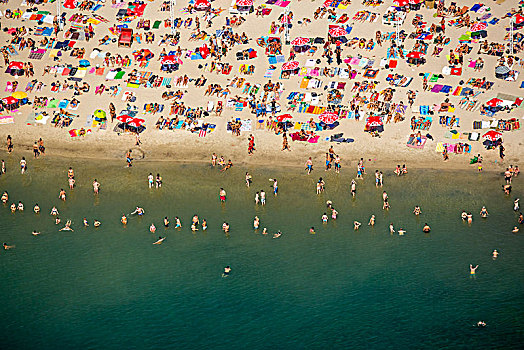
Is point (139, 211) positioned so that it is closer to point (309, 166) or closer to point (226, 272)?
point (226, 272)

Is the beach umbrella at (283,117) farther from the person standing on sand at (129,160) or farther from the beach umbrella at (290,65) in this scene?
the person standing on sand at (129,160)

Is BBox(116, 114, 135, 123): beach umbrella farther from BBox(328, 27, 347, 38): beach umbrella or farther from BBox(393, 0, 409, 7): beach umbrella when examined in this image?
BBox(393, 0, 409, 7): beach umbrella

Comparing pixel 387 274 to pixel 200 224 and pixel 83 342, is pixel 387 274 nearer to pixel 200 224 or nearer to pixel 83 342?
pixel 200 224

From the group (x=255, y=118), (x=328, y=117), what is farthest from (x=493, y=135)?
(x=255, y=118)

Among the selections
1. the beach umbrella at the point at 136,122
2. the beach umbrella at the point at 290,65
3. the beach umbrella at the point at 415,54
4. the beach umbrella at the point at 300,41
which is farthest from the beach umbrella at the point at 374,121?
the beach umbrella at the point at 136,122

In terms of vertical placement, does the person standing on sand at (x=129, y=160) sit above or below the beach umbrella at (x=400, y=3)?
below

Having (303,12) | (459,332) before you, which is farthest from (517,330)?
(303,12)

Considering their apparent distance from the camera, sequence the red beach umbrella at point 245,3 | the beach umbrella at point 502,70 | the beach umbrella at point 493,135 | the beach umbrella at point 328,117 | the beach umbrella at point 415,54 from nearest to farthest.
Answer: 1. the beach umbrella at point 493,135
2. the beach umbrella at point 328,117
3. the beach umbrella at point 502,70
4. the beach umbrella at point 415,54
5. the red beach umbrella at point 245,3
